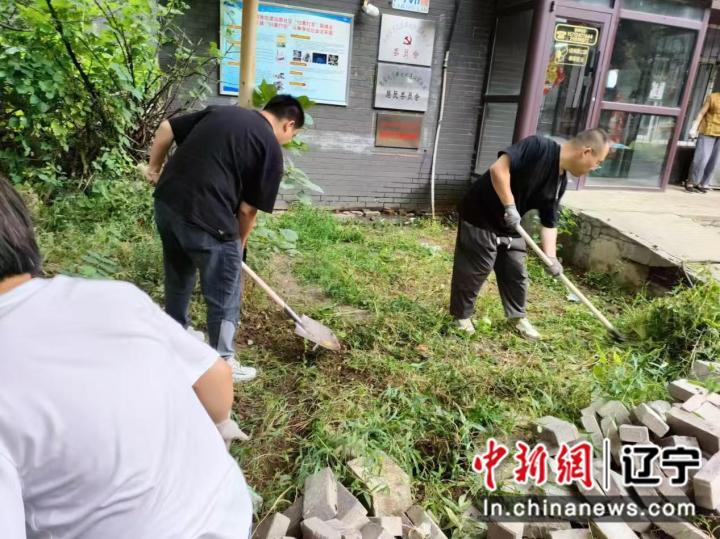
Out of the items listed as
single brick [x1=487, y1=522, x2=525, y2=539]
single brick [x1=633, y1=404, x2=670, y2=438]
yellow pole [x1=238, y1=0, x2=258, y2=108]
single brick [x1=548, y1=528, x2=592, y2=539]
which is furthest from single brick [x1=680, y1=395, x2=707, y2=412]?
yellow pole [x1=238, y1=0, x2=258, y2=108]

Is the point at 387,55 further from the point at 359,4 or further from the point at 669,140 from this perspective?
the point at 669,140

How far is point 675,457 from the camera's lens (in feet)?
7.69

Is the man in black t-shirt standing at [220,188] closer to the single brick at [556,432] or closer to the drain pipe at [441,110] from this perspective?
the single brick at [556,432]

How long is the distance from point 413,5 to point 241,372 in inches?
205

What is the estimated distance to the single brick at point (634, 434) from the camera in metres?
2.38

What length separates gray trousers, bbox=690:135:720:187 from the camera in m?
7.12

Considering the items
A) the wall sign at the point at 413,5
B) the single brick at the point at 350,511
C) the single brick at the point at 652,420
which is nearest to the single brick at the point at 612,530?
the single brick at the point at 652,420

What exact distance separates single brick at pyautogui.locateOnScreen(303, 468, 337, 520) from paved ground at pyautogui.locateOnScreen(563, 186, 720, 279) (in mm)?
3597

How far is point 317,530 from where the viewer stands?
179 cm

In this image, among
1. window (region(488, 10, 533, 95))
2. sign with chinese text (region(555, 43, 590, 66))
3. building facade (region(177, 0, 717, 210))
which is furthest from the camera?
window (region(488, 10, 533, 95))

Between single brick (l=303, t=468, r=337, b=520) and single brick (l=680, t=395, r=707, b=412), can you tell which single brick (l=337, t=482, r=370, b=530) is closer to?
single brick (l=303, t=468, r=337, b=520)

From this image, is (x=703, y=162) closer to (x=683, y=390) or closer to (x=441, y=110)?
(x=441, y=110)

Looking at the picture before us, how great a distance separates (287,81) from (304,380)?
4.23 meters

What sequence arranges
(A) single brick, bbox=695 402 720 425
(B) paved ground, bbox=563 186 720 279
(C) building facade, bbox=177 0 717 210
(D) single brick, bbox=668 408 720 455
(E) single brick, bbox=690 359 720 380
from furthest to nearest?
(C) building facade, bbox=177 0 717 210 → (B) paved ground, bbox=563 186 720 279 → (E) single brick, bbox=690 359 720 380 → (A) single brick, bbox=695 402 720 425 → (D) single brick, bbox=668 408 720 455
